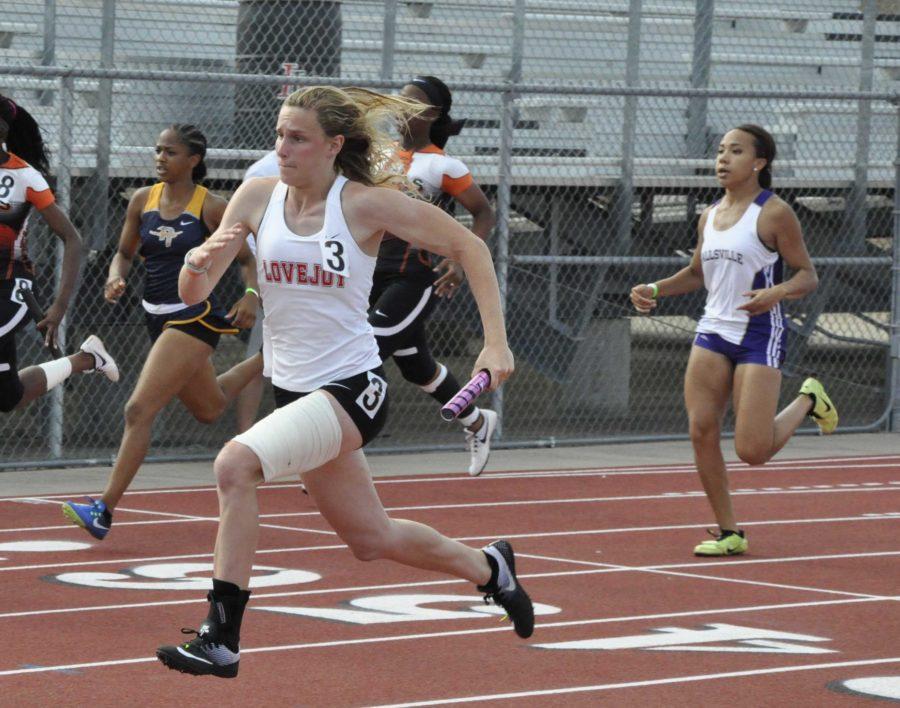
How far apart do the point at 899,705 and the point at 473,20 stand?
1170 cm

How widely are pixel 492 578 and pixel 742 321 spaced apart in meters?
3.24

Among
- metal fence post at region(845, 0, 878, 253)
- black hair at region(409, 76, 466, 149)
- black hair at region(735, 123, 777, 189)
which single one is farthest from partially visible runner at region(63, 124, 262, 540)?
metal fence post at region(845, 0, 878, 253)

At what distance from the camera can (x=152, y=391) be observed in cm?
941

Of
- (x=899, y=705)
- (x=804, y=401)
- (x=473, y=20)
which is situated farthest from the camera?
(x=473, y=20)

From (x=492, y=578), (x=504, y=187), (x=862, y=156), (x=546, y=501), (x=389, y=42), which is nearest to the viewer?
(x=492, y=578)

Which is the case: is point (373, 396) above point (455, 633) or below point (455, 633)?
above

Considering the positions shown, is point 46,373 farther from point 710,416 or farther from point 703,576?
point 703,576

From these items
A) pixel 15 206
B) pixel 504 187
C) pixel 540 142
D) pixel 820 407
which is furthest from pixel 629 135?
pixel 15 206

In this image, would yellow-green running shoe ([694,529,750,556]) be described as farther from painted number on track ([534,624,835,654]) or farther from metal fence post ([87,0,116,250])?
metal fence post ([87,0,116,250])

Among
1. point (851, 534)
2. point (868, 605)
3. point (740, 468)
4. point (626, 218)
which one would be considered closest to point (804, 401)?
point (851, 534)

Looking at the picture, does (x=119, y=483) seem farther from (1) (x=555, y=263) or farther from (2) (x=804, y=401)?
(1) (x=555, y=263)

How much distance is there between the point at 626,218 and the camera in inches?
611

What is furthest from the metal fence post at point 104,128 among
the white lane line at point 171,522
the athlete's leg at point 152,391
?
the athlete's leg at point 152,391

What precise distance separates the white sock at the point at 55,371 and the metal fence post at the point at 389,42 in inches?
193
